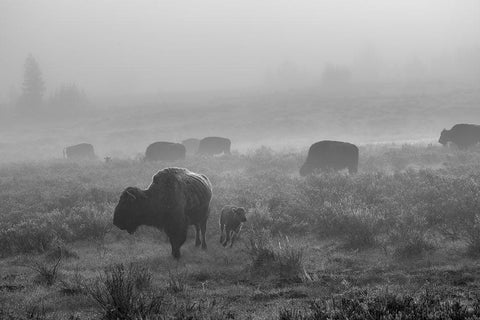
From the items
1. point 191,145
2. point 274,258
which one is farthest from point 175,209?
point 191,145

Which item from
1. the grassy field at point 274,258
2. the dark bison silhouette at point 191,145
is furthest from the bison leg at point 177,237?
the dark bison silhouette at point 191,145

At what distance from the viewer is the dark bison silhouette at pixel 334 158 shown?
21.8 m

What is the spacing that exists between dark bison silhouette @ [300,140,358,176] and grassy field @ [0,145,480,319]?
15.7 feet

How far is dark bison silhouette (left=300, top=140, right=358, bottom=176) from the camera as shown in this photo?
71.4 feet

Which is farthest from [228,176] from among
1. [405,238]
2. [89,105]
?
[89,105]

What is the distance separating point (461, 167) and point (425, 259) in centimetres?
1192

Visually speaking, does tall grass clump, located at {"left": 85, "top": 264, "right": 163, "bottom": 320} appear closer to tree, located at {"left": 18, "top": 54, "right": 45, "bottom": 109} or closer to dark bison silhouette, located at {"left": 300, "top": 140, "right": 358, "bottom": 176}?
dark bison silhouette, located at {"left": 300, "top": 140, "right": 358, "bottom": 176}

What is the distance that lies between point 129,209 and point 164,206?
0.78 meters

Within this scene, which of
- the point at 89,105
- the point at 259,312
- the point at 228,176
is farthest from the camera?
the point at 89,105

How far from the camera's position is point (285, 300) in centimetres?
663

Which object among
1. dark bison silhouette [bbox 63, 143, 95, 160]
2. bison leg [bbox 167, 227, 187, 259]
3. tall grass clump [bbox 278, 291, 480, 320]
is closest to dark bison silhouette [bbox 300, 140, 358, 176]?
bison leg [bbox 167, 227, 187, 259]

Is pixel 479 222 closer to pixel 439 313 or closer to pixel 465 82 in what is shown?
pixel 439 313

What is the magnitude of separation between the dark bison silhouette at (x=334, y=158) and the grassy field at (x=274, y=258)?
15.7ft

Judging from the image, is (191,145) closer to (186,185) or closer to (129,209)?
(186,185)
